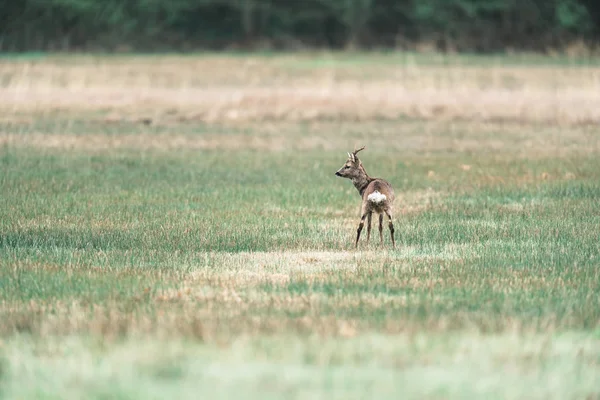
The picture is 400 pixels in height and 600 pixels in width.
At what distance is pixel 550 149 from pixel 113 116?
477 inches

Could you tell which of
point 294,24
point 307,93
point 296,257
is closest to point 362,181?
point 296,257

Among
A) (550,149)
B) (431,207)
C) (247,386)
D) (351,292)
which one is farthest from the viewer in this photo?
(550,149)

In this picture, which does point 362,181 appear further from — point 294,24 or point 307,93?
point 294,24

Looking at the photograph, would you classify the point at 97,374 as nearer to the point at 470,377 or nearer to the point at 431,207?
the point at 470,377

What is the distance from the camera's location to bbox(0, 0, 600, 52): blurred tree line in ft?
175

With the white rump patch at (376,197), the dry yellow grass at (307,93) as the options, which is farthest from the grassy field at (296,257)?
the white rump patch at (376,197)

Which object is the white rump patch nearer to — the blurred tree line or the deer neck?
the deer neck

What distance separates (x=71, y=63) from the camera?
4362 cm

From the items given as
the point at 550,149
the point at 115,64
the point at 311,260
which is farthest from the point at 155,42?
the point at 311,260

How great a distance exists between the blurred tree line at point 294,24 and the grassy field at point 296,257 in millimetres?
23629

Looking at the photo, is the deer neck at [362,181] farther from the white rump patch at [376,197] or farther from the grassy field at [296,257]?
the white rump patch at [376,197]

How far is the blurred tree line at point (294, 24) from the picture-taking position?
175 feet

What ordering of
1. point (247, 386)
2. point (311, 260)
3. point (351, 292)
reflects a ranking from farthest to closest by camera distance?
1. point (311, 260)
2. point (351, 292)
3. point (247, 386)

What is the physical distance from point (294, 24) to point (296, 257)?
5089 cm
